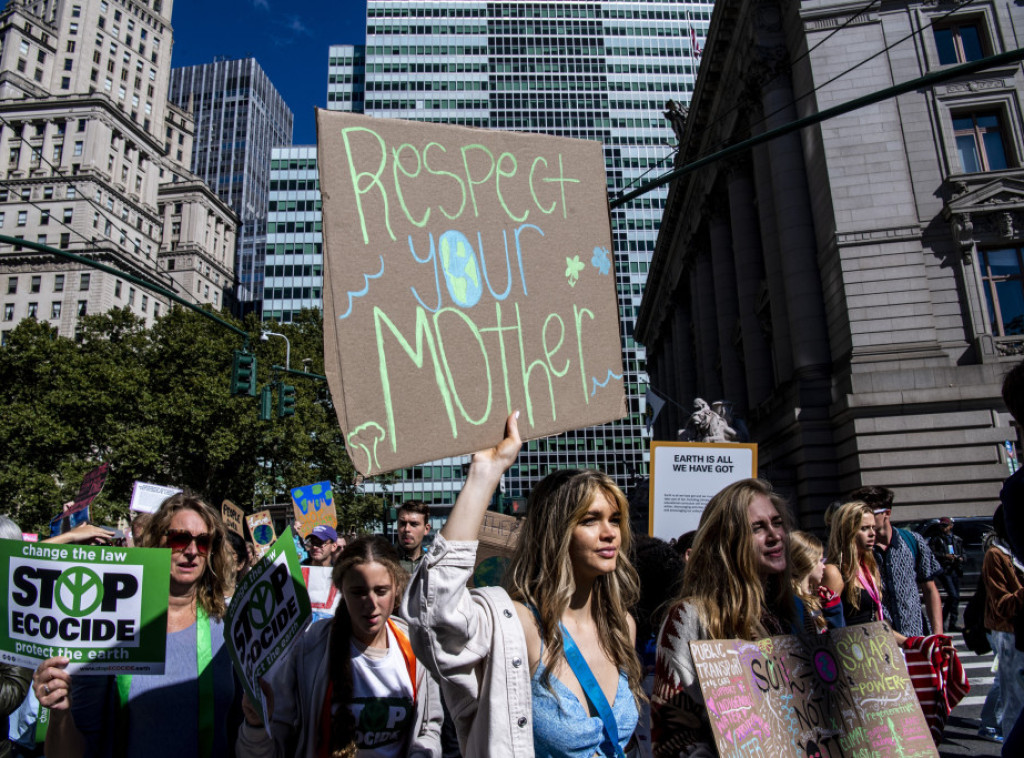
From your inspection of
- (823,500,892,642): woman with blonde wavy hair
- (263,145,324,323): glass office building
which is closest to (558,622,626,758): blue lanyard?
(823,500,892,642): woman with blonde wavy hair

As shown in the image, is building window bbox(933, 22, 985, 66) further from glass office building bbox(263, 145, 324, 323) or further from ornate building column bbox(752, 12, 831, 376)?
glass office building bbox(263, 145, 324, 323)

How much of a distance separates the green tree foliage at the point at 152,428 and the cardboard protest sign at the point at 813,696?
99.3ft

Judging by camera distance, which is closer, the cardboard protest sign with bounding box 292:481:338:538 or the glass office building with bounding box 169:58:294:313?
the cardboard protest sign with bounding box 292:481:338:538

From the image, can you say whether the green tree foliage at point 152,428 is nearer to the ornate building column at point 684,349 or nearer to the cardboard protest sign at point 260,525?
the cardboard protest sign at point 260,525

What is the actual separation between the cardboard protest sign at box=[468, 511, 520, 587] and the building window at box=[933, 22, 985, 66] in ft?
80.6

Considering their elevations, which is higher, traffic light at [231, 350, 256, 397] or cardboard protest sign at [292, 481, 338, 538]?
traffic light at [231, 350, 256, 397]

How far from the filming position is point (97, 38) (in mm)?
87312

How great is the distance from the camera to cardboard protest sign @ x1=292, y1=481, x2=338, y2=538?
12422mm

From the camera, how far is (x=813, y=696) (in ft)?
8.46

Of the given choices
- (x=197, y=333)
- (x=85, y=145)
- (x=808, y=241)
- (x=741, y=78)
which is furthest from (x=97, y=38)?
(x=808, y=241)

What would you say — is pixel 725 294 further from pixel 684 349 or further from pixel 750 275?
pixel 684 349

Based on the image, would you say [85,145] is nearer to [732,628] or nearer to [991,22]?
[991,22]

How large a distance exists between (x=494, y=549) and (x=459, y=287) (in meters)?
2.82

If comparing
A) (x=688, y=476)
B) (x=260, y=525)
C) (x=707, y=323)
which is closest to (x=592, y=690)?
(x=688, y=476)
